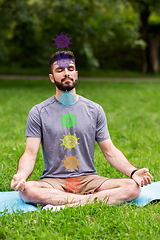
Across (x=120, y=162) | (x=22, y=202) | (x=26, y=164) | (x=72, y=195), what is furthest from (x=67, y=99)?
Result: (x=22, y=202)

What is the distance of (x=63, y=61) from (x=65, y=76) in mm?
164

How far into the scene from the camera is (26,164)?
2.97 meters

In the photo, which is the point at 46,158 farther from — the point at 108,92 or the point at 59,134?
the point at 108,92

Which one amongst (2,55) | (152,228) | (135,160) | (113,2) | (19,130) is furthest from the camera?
(2,55)

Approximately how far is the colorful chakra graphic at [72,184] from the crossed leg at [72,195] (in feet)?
0.57

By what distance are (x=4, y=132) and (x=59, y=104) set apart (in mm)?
3310

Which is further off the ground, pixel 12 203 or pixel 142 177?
pixel 142 177

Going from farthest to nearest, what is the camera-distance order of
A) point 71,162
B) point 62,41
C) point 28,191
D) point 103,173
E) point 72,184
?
1. point 103,173
2. point 72,184
3. point 71,162
4. point 28,191
5. point 62,41

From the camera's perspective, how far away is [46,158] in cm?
323

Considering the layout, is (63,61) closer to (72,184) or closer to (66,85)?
(66,85)

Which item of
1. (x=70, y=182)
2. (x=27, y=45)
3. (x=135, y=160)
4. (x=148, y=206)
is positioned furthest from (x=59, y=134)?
(x=27, y=45)

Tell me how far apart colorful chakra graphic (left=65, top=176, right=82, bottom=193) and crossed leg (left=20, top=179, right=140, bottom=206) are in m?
0.17

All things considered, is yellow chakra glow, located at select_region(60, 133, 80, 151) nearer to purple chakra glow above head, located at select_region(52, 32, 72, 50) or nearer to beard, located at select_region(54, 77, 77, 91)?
beard, located at select_region(54, 77, 77, 91)

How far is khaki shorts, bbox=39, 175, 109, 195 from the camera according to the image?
3.18m
